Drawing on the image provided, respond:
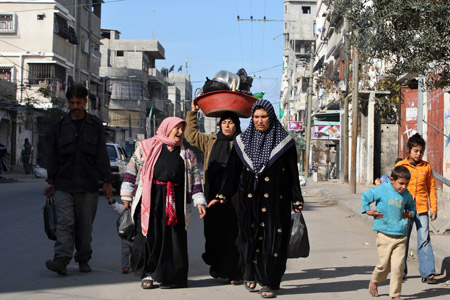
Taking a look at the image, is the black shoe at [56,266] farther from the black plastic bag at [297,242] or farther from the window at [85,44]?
the window at [85,44]

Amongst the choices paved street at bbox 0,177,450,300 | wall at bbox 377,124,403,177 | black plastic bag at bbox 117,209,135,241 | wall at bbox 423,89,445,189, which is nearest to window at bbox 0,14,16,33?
wall at bbox 377,124,403,177

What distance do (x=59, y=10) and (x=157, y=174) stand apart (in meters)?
38.2

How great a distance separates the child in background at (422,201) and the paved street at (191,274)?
22 cm

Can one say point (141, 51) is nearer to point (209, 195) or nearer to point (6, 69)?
point (6, 69)

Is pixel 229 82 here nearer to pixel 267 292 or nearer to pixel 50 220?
pixel 50 220

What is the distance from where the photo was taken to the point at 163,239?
6.45 m

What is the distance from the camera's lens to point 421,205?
24.0ft

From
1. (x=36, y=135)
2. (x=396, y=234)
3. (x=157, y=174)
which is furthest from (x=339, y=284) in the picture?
(x=36, y=135)

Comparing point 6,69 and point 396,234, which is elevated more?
point 6,69

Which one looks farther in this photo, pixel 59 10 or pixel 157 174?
pixel 59 10

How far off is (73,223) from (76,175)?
504mm

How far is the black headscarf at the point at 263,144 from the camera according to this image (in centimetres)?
625

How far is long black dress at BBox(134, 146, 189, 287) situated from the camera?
644cm

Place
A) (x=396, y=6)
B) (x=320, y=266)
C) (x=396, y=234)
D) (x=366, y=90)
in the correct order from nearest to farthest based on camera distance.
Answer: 1. (x=396, y=234)
2. (x=396, y=6)
3. (x=320, y=266)
4. (x=366, y=90)
